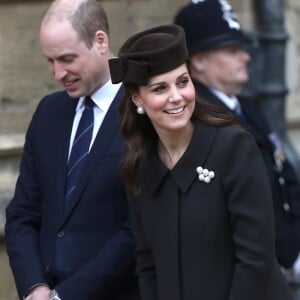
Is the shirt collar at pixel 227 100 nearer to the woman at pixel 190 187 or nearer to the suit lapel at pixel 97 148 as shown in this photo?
the suit lapel at pixel 97 148

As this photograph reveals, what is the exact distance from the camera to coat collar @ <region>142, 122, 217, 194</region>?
3.62 meters

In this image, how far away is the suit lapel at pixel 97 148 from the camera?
13.4ft

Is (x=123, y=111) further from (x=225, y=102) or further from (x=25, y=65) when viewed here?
(x=25, y=65)

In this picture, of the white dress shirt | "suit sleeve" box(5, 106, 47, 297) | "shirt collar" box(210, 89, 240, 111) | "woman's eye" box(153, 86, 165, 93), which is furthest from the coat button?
"shirt collar" box(210, 89, 240, 111)

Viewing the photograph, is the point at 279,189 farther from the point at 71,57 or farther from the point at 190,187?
the point at 190,187

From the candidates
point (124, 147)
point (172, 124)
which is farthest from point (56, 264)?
point (172, 124)

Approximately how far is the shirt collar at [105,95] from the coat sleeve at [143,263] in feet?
1.61

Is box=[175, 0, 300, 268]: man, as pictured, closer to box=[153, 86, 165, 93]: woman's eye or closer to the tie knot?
the tie knot

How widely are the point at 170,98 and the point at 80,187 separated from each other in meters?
0.66

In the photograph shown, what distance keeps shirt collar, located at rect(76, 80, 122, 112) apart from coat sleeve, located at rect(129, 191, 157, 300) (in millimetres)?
492

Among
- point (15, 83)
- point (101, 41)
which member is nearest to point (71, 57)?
point (101, 41)

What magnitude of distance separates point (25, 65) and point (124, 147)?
5.60 feet

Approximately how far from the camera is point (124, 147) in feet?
13.4

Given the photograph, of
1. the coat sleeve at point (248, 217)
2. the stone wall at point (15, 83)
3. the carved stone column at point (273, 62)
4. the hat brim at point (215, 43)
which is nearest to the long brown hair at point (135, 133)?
the coat sleeve at point (248, 217)
